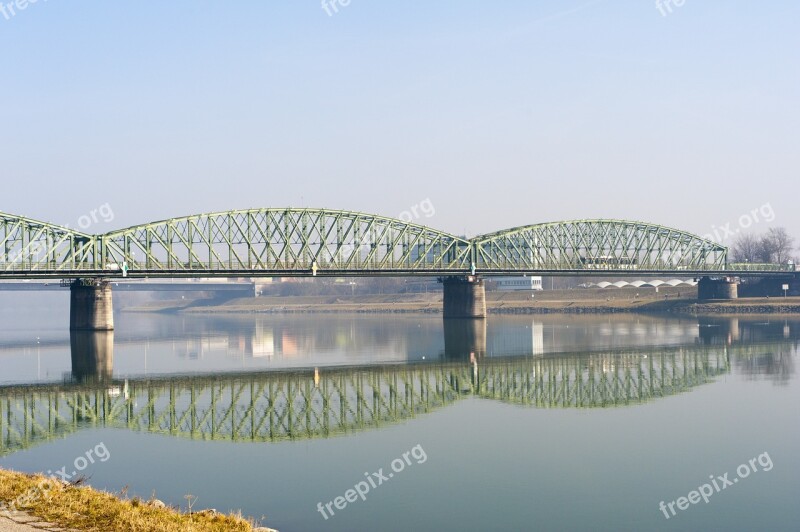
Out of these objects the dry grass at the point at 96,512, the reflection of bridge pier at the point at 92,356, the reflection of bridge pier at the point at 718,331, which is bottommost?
the reflection of bridge pier at the point at 718,331

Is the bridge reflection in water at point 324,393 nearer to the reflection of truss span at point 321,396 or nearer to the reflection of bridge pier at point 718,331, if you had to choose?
the reflection of truss span at point 321,396

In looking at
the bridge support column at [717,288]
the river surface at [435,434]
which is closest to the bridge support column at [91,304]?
the river surface at [435,434]

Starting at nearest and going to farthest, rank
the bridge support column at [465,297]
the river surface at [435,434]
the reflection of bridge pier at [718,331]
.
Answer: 1. the river surface at [435,434]
2. the reflection of bridge pier at [718,331]
3. the bridge support column at [465,297]

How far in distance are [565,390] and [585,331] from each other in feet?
190

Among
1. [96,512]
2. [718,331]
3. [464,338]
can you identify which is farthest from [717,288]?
[96,512]

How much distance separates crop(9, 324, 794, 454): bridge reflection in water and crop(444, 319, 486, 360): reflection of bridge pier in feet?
16.5

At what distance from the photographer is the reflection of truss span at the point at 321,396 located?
4319 centimetres

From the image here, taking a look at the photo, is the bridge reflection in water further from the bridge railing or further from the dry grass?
the bridge railing

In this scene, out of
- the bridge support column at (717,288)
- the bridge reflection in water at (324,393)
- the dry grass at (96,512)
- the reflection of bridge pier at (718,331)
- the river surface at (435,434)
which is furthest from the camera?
the bridge support column at (717,288)

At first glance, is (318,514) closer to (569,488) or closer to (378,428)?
(569,488)

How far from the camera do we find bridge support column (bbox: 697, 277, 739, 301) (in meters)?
167

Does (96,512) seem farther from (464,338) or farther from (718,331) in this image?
(718,331)

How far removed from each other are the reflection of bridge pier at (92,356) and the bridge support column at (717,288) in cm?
10948

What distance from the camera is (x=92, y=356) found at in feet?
267
